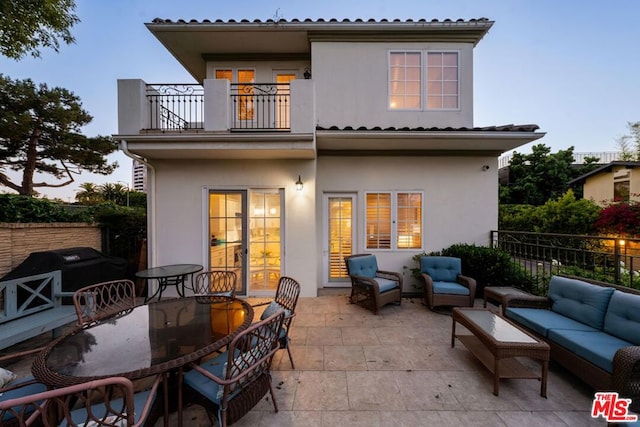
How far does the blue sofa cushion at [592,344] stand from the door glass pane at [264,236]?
4.62 metres

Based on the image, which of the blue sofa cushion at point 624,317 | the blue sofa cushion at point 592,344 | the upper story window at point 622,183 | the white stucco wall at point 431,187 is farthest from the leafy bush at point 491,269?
the upper story window at point 622,183

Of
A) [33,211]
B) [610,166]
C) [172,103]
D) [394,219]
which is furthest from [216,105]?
[610,166]

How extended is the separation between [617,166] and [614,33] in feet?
23.6

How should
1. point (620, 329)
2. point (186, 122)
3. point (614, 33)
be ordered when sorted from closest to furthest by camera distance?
point (620, 329), point (186, 122), point (614, 33)

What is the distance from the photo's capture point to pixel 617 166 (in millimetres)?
11406

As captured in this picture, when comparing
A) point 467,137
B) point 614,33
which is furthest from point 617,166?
point 467,137

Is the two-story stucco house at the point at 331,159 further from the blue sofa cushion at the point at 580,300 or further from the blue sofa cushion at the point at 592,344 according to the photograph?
the blue sofa cushion at the point at 592,344

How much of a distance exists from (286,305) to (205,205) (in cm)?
333

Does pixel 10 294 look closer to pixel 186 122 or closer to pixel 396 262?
pixel 186 122

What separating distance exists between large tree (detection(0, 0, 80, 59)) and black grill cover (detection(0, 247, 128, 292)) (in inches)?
172

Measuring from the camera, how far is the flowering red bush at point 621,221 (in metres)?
7.73

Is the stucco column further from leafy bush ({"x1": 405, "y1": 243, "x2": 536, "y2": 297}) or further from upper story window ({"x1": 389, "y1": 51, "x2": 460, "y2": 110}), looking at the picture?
leafy bush ({"x1": 405, "y1": 243, "x2": 536, "y2": 297})

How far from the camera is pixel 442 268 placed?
5.02m

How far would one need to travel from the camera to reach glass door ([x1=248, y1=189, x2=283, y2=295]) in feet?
17.7
